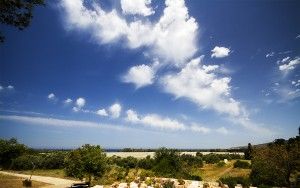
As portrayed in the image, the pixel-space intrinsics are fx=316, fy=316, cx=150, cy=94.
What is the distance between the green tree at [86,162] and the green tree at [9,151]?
41.7 meters

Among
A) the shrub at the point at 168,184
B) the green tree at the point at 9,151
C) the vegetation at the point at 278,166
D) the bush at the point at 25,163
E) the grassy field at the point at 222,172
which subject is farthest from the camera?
the green tree at the point at 9,151

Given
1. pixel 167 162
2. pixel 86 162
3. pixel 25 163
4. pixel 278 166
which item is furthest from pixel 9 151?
pixel 278 166

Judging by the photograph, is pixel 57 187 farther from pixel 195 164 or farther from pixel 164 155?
pixel 195 164

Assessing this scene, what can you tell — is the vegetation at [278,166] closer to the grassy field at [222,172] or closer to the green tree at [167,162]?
the green tree at [167,162]

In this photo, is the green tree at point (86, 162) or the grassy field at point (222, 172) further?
the grassy field at point (222, 172)

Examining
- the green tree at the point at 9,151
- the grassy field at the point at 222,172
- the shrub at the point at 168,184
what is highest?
the green tree at the point at 9,151

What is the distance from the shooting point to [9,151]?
235 ft

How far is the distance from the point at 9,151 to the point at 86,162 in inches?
1767

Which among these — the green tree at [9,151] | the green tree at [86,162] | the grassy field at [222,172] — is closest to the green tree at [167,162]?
the grassy field at [222,172]

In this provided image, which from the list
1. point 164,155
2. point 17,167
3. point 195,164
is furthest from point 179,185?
point 17,167

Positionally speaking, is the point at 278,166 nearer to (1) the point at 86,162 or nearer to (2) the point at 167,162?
(2) the point at 167,162

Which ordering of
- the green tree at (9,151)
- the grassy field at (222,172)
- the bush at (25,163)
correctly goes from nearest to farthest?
the grassy field at (222,172) → the bush at (25,163) → the green tree at (9,151)

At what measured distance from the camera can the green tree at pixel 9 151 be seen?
70812 mm

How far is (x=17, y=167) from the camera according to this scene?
228 ft
